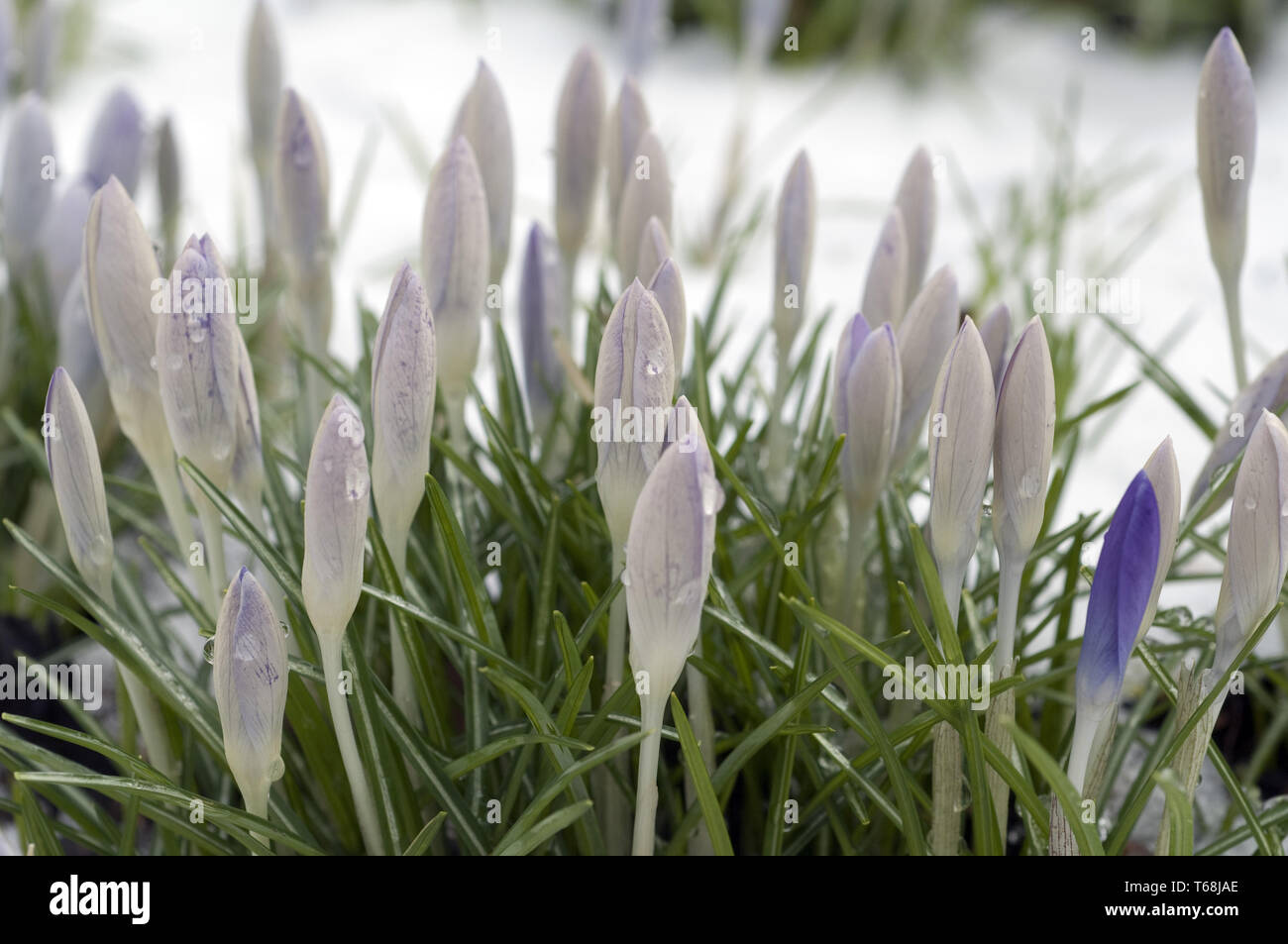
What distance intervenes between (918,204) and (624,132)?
0.19m

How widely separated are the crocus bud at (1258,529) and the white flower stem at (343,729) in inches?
15.4

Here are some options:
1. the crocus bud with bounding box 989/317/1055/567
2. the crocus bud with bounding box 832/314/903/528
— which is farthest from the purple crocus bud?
the crocus bud with bounding box 832/314/903/528

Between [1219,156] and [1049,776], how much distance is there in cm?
41

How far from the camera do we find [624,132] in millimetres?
792

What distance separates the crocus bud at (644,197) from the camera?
0.75 metres

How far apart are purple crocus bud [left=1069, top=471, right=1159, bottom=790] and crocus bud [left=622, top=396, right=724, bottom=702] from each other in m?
0.16

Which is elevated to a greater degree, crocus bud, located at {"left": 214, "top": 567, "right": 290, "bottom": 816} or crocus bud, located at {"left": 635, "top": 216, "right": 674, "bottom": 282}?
crocus bud, located at {"left": 635, "top": 216, "right": 674, "bottom": 282}

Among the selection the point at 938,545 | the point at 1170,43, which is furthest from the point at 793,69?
the point at 938,545

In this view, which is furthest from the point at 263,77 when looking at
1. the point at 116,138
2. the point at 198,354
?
the point at 198,354

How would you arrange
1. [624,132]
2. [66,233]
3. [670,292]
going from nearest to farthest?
[670,292]
[624,132]
[66,233]

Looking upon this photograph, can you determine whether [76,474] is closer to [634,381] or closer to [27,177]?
[634,381]

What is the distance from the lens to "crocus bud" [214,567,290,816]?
51 cm

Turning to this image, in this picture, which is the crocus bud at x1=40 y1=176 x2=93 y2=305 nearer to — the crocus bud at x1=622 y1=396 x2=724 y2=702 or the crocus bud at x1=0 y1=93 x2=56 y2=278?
the crocus bud at x1=0 y1=93 x2=56 y2=278

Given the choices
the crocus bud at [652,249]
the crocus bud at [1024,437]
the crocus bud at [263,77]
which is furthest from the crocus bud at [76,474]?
the crocus bud at [263,77]
